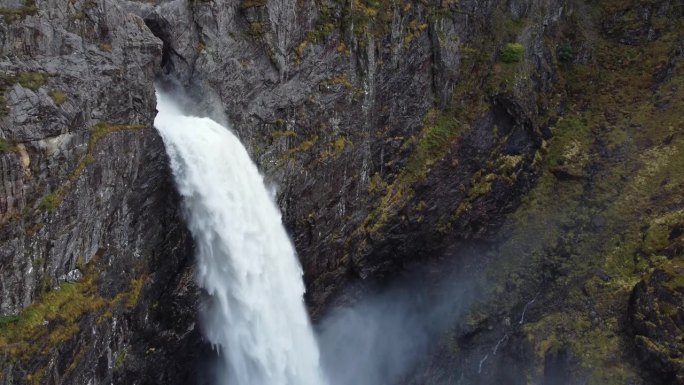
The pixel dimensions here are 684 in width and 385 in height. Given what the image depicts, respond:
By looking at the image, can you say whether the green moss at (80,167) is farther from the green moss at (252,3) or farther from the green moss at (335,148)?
the green moss at (335,148)

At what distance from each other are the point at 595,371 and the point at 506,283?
5.55 m

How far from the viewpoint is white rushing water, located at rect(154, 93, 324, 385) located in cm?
1803

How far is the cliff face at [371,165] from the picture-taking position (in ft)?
47.4

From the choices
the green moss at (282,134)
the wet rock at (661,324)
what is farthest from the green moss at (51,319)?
the wet rock at (661,324)

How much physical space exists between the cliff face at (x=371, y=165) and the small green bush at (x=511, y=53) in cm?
7

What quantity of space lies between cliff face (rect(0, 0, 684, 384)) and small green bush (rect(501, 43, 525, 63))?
0.23 feet

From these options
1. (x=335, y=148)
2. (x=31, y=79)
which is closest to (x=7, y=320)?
(x=31, y=79)

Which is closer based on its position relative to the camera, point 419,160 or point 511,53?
point 419,160

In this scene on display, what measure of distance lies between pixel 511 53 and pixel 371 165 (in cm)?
1028

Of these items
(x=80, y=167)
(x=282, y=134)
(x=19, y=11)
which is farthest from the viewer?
(x=282, y=134)

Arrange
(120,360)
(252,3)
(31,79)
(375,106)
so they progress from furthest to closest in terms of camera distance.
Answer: (375,106) → (252,3) → (120,360) → (31,79)

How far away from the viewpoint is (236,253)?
19016 mm

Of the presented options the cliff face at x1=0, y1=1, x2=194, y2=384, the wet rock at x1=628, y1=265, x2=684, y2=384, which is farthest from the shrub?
the wet rock at x1=628, y1=265, x2=684, y2=384

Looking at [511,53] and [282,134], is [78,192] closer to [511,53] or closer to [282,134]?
[282,134]
